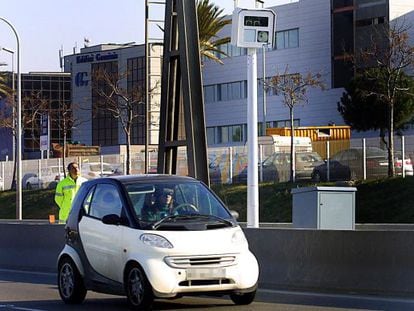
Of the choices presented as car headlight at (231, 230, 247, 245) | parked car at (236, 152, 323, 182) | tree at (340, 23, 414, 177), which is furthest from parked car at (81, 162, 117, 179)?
car headlight at (231, 230, 247, 245)

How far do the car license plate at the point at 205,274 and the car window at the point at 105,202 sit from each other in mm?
1411

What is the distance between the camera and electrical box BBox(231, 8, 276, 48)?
17312mm

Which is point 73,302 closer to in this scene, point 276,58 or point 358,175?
→ point 358,175

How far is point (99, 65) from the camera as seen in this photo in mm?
87188

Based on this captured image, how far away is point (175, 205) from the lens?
40.1 feet

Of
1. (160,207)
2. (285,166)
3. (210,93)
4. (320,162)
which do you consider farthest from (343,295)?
(210,93)

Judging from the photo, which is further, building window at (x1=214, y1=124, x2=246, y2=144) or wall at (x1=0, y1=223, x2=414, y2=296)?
building window at (x1=214, y1=124, x2=246, y2=144)

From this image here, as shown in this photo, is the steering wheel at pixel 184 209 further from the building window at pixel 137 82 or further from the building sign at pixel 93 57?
the building sign at pixel 93 57

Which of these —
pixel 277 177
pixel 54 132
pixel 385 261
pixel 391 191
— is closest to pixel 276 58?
pixel 54 132

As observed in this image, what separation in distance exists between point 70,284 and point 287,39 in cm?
6446

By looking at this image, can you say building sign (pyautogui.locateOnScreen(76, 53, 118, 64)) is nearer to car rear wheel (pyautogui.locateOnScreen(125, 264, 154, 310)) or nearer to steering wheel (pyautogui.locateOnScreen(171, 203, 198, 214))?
steering wheel (pyautogui.locateOnScreen(171, 203, 198, 214))

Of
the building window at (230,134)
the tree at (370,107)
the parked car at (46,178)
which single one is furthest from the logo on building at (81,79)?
the tree at (370,107)

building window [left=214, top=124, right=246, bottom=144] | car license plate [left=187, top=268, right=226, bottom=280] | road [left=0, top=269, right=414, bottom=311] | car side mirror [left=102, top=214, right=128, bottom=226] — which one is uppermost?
building window [left=214, top=124, right=246, bottom=144]

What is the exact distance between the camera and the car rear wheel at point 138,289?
1141 cm
